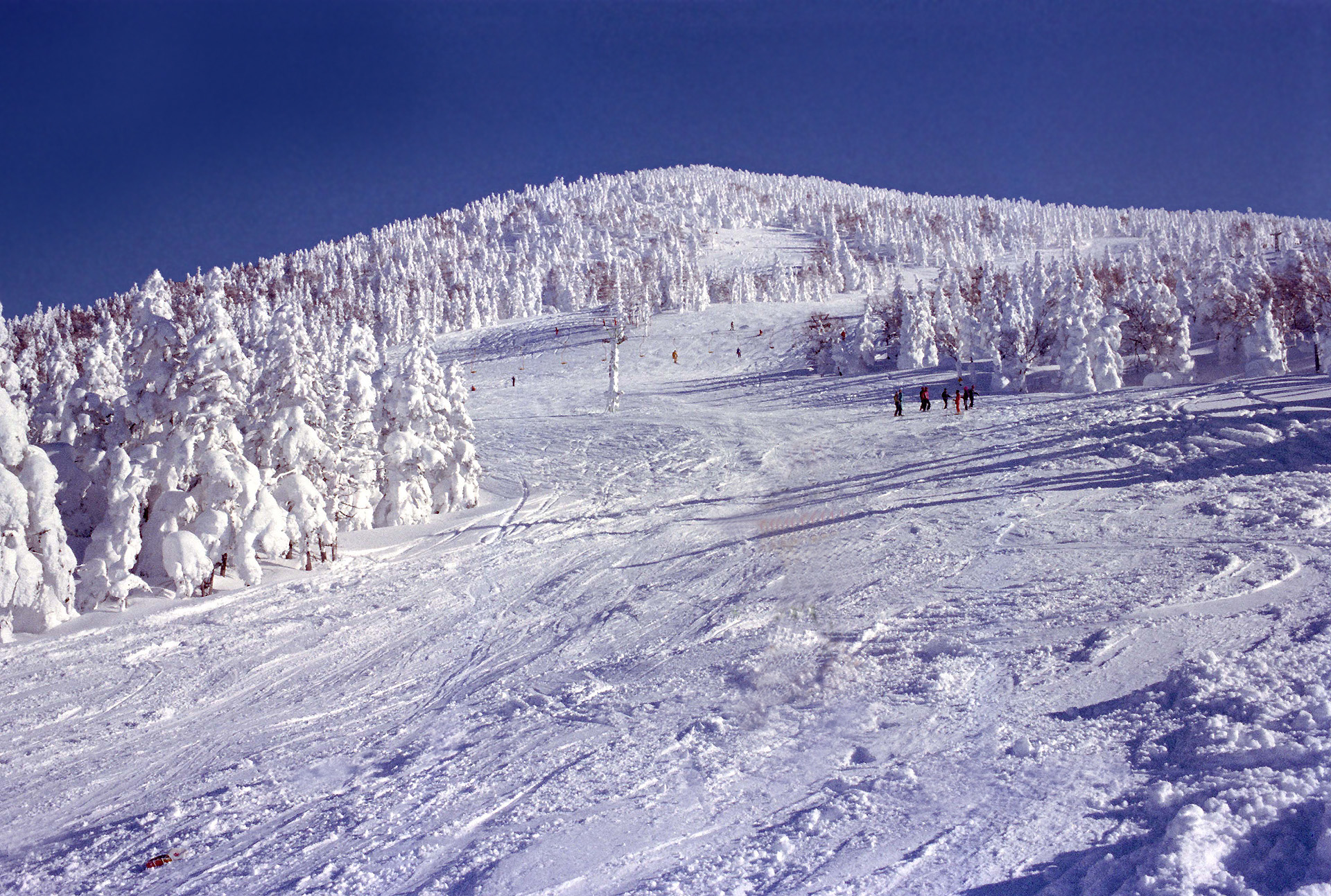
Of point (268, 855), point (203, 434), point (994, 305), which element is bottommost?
point (268, 855)

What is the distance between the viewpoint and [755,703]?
30.0 feet

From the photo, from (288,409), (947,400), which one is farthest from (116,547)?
(947,400)

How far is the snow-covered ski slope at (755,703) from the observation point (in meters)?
6.02

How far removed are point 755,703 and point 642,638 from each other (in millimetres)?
3529

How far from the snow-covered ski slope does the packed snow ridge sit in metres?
0.05

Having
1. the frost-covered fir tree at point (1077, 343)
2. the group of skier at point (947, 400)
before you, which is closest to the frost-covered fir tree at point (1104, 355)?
the frost-covered fir tree at point (1077, 343)

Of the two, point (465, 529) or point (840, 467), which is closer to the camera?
point (465, 529)

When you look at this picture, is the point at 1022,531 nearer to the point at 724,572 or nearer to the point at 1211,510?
the point at 1211,510

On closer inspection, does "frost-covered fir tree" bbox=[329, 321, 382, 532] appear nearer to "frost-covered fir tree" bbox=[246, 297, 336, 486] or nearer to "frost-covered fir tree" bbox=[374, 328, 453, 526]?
"frost-covered fir tree" bbox=[374, 328, 453, 526]

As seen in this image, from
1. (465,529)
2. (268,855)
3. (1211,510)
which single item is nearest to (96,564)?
(465,529)

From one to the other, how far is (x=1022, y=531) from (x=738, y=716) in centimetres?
914

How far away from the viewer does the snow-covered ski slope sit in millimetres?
6020

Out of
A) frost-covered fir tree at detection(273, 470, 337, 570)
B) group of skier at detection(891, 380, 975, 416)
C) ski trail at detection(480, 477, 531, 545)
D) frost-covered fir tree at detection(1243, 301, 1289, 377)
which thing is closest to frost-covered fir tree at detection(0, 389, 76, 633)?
frost-covered fir tree at detection(273, 470, 337, 570)

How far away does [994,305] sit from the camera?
2311 inches
